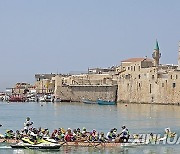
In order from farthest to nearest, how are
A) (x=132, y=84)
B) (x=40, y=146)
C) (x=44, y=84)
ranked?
(x=44, y=84) → (x=132, y=84) → (x=40, y=146)

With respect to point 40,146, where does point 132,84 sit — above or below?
above

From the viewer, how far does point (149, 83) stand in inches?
3157

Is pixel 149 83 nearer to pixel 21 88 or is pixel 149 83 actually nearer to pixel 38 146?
pixel 38 146

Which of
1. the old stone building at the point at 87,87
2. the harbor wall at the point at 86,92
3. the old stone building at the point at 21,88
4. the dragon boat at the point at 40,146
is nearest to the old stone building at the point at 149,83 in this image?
the harbor wall at the point at 86,92

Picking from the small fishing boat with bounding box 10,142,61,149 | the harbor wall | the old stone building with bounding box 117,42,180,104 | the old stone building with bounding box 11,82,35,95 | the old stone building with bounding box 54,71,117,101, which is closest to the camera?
the small fishing boat with bounding box 10,142,61,149

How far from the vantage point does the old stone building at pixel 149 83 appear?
75.9 m

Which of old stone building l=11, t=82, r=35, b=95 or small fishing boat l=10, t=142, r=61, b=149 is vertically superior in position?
old stone building l=11, t=82, r=35, b=95

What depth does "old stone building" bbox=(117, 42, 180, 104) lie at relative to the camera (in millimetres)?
75938

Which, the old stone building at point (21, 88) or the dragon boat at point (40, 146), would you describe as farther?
the old stone building at point (21, 88)

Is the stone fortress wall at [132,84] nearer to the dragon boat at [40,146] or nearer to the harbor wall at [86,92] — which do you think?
the harbor wall at [86,92]

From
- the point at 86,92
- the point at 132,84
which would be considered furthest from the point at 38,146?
the point at 86,92

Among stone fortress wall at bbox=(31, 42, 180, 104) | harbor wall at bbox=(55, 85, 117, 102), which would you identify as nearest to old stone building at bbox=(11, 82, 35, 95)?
stone fortress wall at bbox=(31, 42, 180, 104)

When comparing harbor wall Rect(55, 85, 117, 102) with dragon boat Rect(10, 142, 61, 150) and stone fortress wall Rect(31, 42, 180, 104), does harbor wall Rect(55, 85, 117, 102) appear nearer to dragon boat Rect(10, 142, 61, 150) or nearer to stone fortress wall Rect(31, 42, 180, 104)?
stone fortress wall Rect(31, 42, 180, 104)

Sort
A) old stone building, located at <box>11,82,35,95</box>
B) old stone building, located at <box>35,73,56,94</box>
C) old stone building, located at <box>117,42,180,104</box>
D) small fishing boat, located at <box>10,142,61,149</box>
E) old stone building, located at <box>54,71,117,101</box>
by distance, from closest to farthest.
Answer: small fishing boat, located at <box>10,142,61,149</box>, old stone building, located at <box>117,42,180,104</box>, old stone building, located at <box>54,71,117,101</box>, old stone building, located at <box>35,73,56,94</box>, old stone building, located at <box>11,82,35,95</box>
